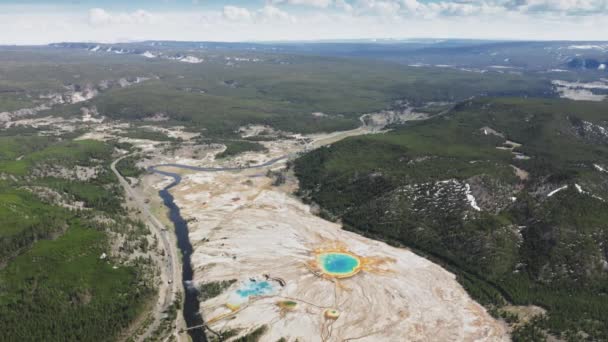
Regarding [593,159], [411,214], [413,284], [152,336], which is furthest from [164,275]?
[593,159]

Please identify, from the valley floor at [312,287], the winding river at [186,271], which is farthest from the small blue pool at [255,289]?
the winding river at [186,271]

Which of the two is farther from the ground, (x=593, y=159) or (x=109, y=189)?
(x=593, y=159)

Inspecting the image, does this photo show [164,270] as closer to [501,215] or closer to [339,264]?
[339,264]

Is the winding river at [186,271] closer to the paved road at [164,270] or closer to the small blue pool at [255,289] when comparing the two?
the paved road at [164,270]

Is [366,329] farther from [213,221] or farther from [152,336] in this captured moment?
[213,221]

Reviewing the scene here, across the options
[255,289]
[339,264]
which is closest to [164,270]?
[255,289]
